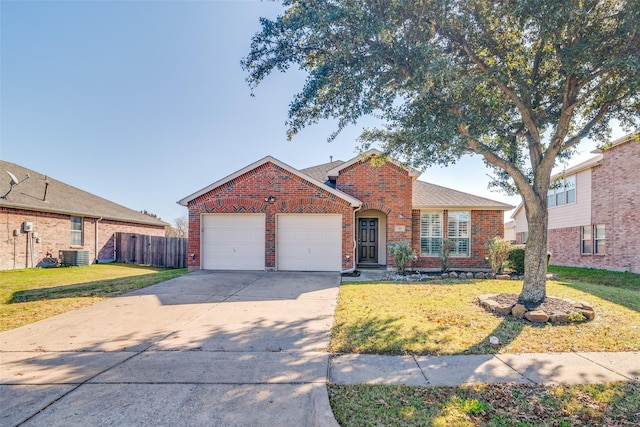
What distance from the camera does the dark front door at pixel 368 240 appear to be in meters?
15.2

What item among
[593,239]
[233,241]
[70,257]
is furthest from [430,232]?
[70,257]

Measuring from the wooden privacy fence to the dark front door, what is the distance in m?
8.99

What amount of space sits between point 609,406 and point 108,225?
21542 millimetres

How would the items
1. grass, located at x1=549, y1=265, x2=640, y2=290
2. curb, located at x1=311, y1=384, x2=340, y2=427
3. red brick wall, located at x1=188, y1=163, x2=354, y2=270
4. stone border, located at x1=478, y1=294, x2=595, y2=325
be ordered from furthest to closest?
red brick wall, located at x1=188, y1=163, x2=354, y2=270 < grass, located at x1=549, y1=265, x2=640, y2=290 < stone border, located at x1=478, y1=294, x2=595, y2=325 < curb, located at x1=311, y1=384, x2=340, y2=427

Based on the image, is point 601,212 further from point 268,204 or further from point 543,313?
point 268,204

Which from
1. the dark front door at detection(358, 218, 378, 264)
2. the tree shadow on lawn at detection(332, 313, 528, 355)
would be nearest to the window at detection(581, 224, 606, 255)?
the dark front door at detection(358, 218, 378, 264)

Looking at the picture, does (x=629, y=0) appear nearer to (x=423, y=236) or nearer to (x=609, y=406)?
(x=609, y=406)

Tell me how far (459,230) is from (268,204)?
28.3 ft

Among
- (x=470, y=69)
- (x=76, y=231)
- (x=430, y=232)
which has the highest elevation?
(x=470, y=69)

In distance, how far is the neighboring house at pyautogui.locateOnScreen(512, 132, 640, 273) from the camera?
1409 cm

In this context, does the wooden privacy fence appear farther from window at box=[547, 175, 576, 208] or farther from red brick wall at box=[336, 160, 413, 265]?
window at box=[547, 175, 576, 208]

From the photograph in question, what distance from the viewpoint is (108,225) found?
1830 cm

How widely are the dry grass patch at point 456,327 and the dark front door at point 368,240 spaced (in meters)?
6.33

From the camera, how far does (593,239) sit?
16.4 metres
